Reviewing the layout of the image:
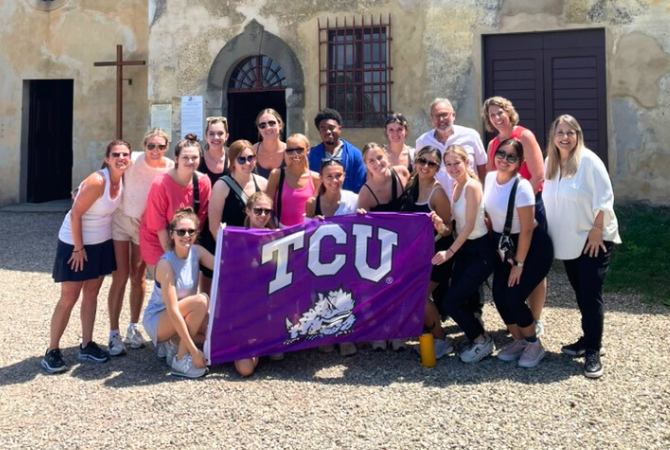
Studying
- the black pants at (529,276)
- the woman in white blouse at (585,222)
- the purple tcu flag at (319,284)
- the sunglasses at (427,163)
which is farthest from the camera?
the sunglasses at (427,163)

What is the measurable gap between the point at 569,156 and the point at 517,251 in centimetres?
77

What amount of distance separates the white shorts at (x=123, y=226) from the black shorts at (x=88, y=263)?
0.14m

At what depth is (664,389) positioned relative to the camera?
3951 mm

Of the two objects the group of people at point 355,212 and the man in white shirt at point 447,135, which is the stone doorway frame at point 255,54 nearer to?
the man in white shirt at point 447,135

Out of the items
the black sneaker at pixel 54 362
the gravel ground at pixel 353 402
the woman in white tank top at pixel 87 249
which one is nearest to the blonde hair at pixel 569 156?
the gravel ground at pixel 353 402

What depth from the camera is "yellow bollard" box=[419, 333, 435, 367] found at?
4.48 meters

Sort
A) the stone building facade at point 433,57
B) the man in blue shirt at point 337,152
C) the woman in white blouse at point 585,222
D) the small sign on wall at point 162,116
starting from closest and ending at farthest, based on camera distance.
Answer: the woman in white blouse at point 585,222
the man in blue shirt at point 337,152
the stone building facade at point 433,57
the small sign on wall at point 162,116

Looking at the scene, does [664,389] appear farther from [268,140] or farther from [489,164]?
[268,140]

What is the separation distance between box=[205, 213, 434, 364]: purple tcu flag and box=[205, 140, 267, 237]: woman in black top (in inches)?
11.0

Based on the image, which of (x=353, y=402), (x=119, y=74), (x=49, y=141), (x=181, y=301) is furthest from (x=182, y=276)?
(x=49, y=141)

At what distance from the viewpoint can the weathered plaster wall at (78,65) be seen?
44.2ft

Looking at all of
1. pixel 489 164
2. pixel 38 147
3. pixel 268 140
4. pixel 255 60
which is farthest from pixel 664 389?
pixel 38 147

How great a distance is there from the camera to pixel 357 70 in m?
10.4

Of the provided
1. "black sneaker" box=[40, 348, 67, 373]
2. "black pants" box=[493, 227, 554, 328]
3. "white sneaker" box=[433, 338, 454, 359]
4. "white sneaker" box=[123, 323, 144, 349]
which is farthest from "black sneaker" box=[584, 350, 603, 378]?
"black sneaker" box=[40, 348, 67, 373]
